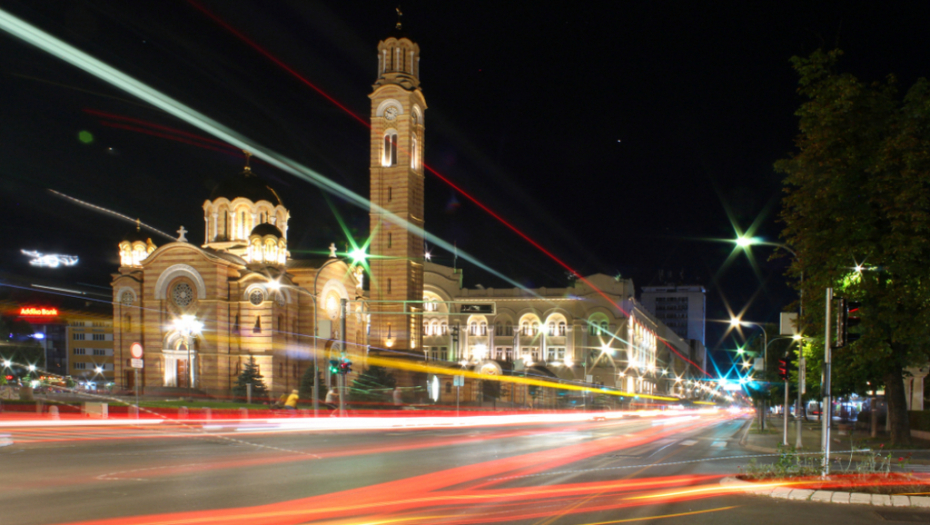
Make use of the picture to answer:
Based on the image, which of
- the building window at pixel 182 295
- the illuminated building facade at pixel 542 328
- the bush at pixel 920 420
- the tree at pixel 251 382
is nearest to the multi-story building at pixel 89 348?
the building window at pixel 182 295

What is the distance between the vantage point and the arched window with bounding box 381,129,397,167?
66250mm

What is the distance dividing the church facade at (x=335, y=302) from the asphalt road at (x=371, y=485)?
2701 cm

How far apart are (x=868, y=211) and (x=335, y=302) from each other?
48903 millimetres

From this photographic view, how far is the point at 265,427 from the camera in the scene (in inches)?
1111

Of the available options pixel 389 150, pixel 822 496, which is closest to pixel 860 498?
pixel 822 496

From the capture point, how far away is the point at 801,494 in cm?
1187

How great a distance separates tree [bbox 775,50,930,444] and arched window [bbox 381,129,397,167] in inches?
1788

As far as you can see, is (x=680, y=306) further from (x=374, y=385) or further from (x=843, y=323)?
(x=843, y=323)

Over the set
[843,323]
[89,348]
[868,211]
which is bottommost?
[89,348]

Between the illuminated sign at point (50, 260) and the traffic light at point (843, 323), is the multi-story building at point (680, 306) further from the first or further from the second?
the traffic light at point (843, 323)

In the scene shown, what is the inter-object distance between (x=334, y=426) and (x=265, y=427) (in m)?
2.73

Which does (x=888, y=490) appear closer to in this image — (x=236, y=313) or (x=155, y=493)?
(x=155, y=493)

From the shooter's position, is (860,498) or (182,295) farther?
(182,295)

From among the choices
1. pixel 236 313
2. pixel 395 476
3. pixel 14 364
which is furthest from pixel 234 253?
pixel 395 476
